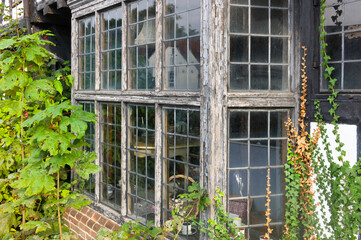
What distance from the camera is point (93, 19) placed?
6094 millimetres

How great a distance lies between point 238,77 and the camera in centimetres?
385

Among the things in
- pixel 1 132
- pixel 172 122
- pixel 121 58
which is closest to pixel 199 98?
pixel 172 122

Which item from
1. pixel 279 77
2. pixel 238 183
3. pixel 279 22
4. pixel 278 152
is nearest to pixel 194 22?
pixel 279 22

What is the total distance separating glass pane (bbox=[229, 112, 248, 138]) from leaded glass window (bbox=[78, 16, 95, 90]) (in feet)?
10.1

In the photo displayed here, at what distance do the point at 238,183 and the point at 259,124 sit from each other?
2.06ft

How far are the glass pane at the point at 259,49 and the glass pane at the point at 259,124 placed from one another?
0.55 m

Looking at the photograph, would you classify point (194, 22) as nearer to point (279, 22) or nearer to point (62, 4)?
point (279, 22)

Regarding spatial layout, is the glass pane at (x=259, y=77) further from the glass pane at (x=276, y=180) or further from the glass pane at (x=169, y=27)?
the glass pane at (x=169, y=27)

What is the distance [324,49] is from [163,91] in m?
1.80

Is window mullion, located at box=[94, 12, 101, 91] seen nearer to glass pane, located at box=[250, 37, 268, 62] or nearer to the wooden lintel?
the wooden lintel

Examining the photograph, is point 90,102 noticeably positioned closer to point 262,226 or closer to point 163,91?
point 163,91

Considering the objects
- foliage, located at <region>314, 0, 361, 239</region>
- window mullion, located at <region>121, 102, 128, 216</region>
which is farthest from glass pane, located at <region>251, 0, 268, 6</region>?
window mullion, located at <region>121, 102, 128, 216</region>

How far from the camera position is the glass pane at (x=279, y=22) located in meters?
3.94

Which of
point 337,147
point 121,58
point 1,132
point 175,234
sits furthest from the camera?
point 1,132
